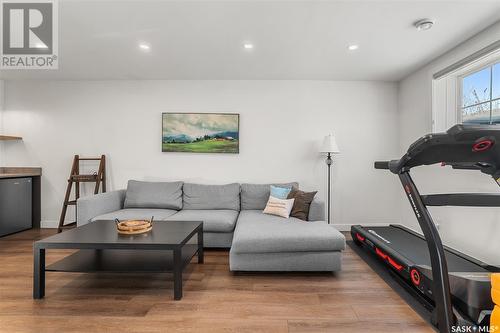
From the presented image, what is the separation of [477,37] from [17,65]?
212 inches

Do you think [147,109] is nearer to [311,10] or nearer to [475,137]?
[311,10]

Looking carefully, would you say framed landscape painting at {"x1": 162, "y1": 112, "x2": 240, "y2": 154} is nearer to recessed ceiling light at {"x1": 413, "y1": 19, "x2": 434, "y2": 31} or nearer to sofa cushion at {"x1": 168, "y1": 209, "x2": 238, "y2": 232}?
sofa cushion at {"x1": 168, "y1": 209, "x2": 238, "y2": 232}

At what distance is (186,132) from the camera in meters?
4.13

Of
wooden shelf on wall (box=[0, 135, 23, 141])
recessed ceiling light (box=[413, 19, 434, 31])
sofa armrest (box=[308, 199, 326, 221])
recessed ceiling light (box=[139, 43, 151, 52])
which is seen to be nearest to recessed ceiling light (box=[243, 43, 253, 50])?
recessed ceiling light (box=[139, 43, 151, 52])

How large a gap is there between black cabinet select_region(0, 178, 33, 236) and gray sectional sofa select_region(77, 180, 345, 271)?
152 centimetres

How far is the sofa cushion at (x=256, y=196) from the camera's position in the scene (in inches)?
147

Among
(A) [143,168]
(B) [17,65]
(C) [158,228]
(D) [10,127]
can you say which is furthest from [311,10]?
(D) [10,127]

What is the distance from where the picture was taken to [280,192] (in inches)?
139

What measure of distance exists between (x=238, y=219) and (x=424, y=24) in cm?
268

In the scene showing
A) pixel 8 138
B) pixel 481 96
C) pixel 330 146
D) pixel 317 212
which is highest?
pixel 481 96

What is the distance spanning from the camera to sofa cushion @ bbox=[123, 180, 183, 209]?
3.67m

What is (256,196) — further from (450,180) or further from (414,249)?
(450,180)

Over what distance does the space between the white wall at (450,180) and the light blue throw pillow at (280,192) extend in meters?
1.77

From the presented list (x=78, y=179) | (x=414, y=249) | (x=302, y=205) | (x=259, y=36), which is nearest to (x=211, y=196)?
(x=302, y=205)
